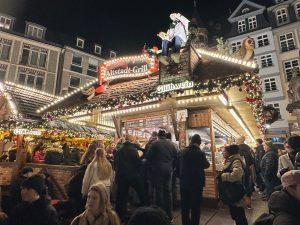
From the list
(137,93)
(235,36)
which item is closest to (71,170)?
(137,93)

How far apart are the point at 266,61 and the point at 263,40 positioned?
9.56 ft

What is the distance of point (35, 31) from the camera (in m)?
30.8

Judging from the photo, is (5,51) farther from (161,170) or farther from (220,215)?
(220,215)

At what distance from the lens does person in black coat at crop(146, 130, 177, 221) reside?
5.63 meters

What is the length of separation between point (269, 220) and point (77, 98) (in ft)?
33.0

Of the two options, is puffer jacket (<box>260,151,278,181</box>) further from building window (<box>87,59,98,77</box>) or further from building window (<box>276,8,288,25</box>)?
building window (<box>87,59,98,77</box>)

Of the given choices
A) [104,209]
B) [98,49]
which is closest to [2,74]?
[98,49]

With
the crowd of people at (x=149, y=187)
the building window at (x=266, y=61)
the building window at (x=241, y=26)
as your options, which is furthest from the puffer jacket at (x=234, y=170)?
the building window at (x=241, y=26)

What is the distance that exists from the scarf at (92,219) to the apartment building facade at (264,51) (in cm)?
2812

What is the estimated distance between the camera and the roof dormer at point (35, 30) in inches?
1189

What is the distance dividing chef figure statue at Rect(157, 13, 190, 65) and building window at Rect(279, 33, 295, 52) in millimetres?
25148

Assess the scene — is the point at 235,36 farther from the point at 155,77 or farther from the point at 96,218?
the point at 96,218

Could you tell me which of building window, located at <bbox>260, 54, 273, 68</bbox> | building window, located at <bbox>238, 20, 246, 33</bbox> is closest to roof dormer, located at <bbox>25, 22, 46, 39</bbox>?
building window, located at <bbox>238, 20, 246, 33</bbox>

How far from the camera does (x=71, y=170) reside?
26.1ft
